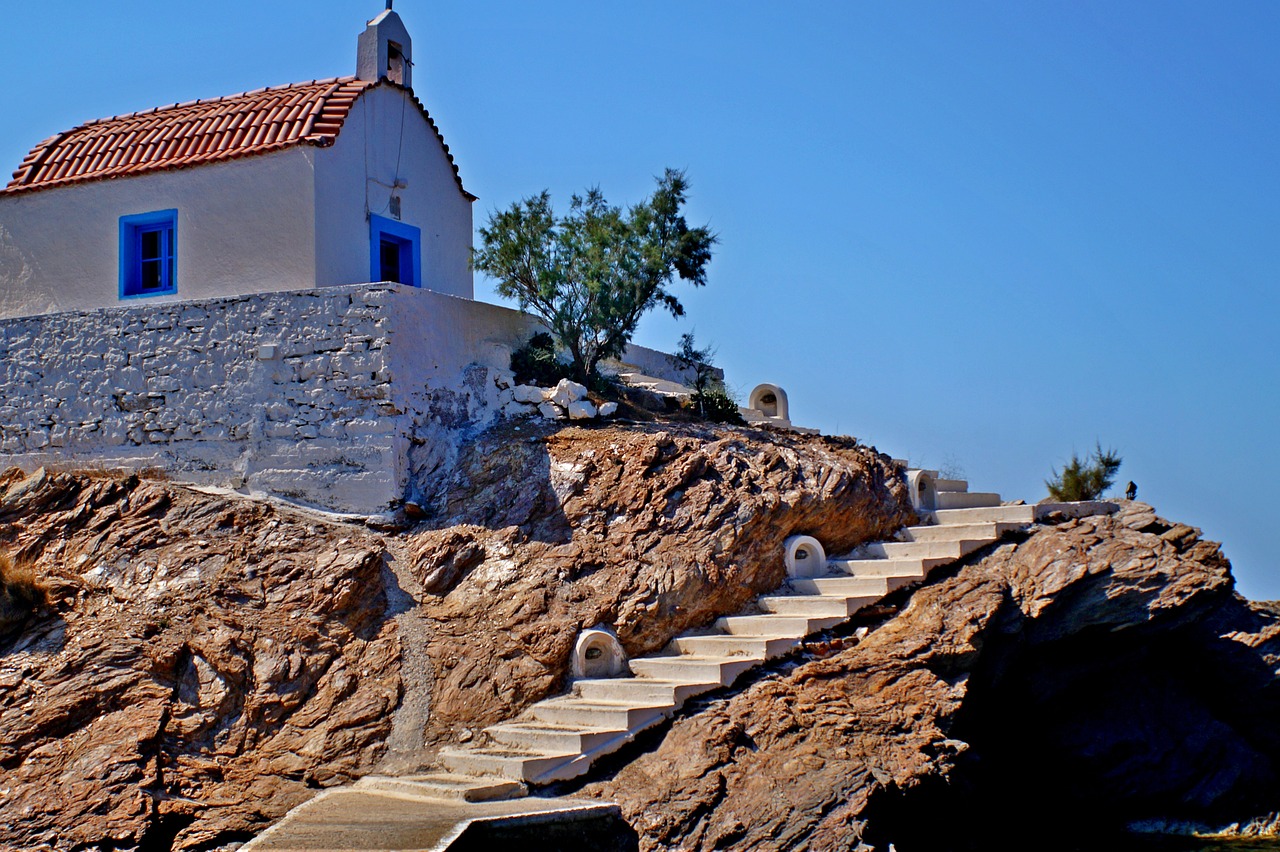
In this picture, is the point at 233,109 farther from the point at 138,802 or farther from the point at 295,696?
the point at 138,802

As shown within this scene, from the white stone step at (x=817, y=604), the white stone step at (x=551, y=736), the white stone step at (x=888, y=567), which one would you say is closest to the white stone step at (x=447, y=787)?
the white stone step at (x=551, y=736)

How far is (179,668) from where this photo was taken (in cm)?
1238

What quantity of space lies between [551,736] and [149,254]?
353 inches

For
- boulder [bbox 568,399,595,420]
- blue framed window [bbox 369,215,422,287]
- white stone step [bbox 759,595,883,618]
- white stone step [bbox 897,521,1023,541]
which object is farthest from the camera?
blue framed window [bbox 369,215,422,287]

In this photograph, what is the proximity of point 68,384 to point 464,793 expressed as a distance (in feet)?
27.9

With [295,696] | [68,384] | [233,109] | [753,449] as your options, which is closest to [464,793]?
[295,696]

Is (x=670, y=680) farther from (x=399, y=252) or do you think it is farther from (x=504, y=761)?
(x=399, y=252)

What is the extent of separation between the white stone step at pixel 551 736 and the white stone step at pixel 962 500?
19.2ft

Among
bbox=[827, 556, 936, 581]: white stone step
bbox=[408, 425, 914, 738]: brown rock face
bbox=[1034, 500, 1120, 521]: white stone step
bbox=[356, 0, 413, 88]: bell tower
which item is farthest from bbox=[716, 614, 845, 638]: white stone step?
bbox=[356, 0, 413, 88]: bell tower

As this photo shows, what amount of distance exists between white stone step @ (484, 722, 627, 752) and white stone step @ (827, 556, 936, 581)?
3745 millimetres

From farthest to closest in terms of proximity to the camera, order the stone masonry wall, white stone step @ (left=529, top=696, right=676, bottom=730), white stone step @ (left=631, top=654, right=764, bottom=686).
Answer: the stone masonry wall → white stone step @ (left=631, top=654, right=764, bottom=686) → white stone step @ (left=529, top=696, right=676, bottom=730)

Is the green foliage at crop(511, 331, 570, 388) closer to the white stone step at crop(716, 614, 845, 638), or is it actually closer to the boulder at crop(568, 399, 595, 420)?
the boulder at crop(568, 399, 595, 420)

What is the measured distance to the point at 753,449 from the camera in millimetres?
15133

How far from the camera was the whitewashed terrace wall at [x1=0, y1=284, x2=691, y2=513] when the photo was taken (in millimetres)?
14609
